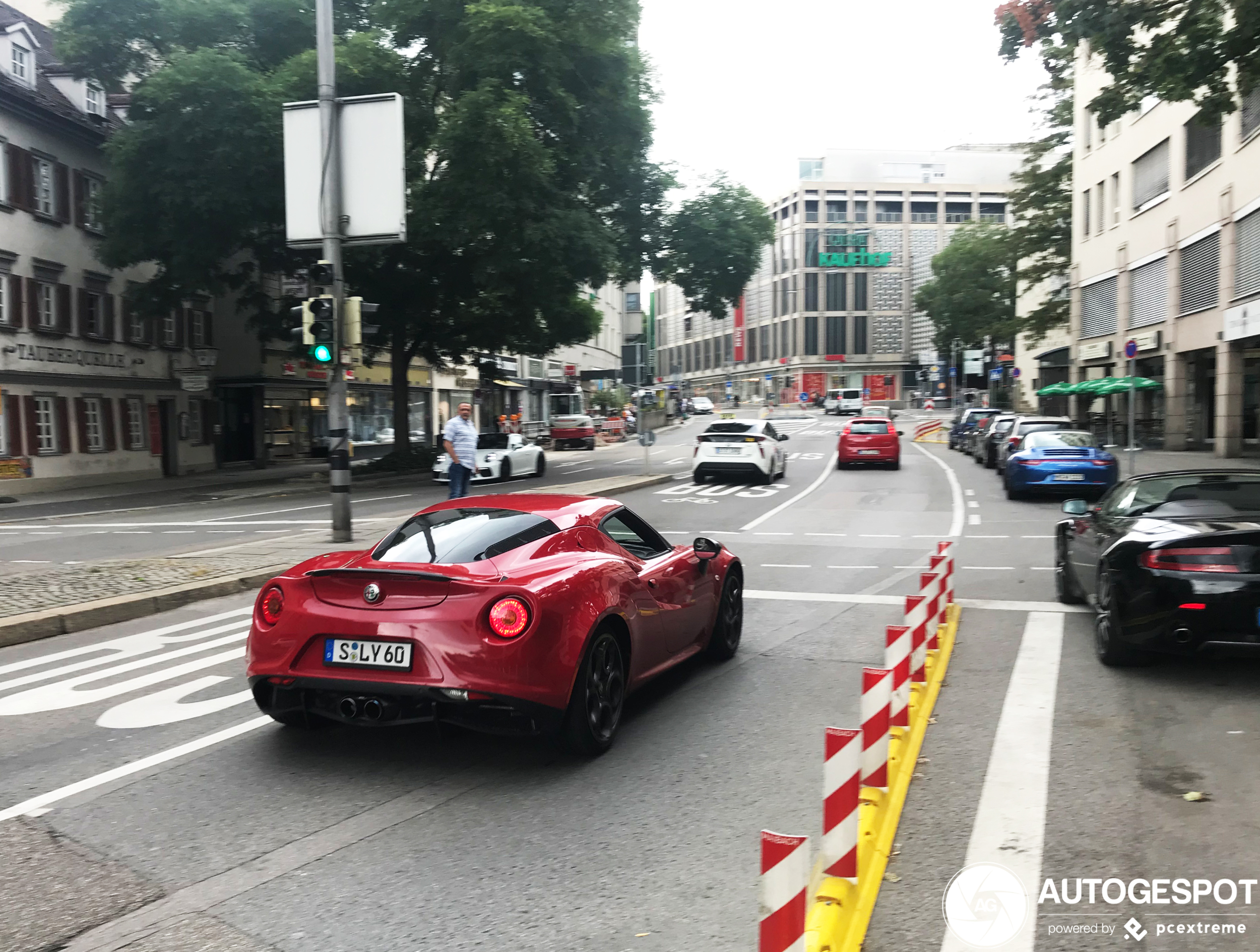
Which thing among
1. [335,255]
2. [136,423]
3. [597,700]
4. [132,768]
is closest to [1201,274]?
[335,255]

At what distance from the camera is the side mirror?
22.8ft

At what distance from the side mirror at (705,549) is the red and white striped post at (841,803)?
3.42 m

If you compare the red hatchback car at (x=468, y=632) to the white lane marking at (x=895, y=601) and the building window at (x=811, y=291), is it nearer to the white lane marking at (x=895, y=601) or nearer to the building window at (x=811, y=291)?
the white lane marking at (x=895, y=601)

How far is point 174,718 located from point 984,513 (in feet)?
51.3

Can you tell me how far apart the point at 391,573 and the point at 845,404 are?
85.5m

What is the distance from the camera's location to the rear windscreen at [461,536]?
558cm

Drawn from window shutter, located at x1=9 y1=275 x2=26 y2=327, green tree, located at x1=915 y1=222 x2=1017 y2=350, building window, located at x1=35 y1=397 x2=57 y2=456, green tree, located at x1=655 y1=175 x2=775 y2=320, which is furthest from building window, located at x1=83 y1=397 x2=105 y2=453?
green tree, located at x1=915 y1=222 x2=1017 y2=350

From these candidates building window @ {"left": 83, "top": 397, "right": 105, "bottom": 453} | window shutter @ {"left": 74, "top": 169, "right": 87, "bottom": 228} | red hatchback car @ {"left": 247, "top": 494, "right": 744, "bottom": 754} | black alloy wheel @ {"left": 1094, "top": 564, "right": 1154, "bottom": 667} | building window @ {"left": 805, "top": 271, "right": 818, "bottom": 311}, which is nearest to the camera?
red hatchback car @ {"left": 247, "top": 494, "right": 744, "bottom": 754}

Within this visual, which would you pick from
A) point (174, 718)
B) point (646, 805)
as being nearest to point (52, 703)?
point (174, 718)

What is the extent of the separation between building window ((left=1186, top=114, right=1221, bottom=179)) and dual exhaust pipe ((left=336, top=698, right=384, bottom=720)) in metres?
32.6

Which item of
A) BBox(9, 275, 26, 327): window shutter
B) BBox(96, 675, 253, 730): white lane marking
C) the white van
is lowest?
BBox(96, 675, 253, 730): white lane marking

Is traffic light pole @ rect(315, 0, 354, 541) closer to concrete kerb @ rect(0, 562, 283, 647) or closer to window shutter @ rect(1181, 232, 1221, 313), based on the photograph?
concrete kerb @ rect(0, 562, 283, 647)

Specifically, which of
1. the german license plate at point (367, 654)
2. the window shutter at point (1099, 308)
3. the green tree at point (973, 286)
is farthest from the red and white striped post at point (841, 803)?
the green tree at point (973, 286)

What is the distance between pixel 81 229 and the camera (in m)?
31.8
